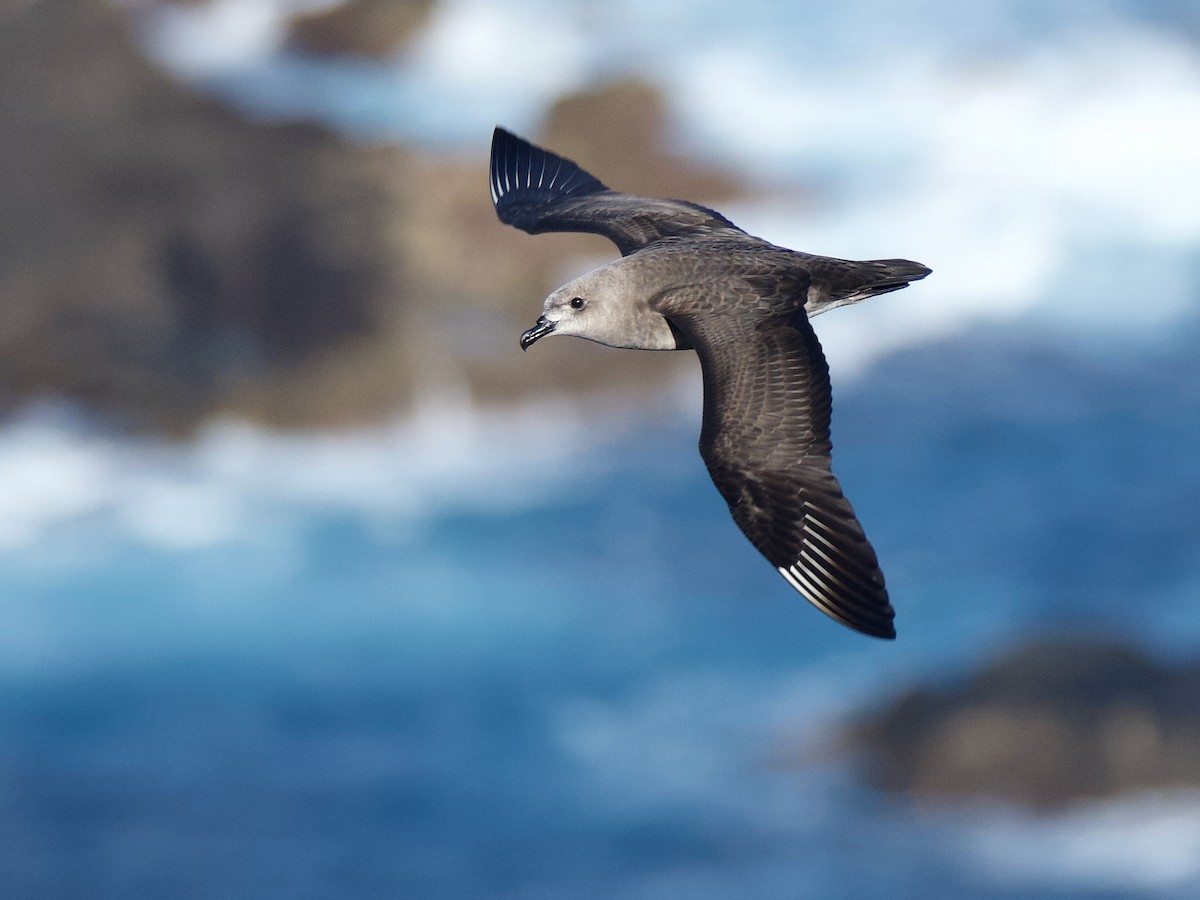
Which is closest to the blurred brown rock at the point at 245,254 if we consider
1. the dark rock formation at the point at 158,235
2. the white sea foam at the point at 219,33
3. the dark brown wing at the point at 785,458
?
the dark rock formation at the point at 158,235

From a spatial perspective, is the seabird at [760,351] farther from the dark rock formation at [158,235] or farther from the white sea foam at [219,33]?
the white sea foam at [219,33]

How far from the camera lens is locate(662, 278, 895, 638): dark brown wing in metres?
13.1

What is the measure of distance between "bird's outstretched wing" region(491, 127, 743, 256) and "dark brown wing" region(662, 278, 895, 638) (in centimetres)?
266

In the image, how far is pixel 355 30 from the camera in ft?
294

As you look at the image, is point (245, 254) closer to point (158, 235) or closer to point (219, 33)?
point (158, 235)

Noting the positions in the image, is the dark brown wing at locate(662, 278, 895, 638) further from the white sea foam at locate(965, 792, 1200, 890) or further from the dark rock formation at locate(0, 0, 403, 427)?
the dark rock formation at locate(0, 0, 403, 427)

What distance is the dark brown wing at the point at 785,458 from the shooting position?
13.1 metres

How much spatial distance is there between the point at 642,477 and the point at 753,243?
7329cm

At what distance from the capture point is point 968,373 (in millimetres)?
88938

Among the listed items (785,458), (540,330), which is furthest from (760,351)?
(540,330)

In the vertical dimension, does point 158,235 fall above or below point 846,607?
above

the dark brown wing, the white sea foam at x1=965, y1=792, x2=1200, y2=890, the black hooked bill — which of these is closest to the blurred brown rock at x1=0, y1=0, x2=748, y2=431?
the white sea foam at x1=965, y1=792, x2=1200, y2=890

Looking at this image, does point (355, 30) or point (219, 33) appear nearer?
point (219, 33)

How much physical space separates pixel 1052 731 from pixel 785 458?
61.9 metres
